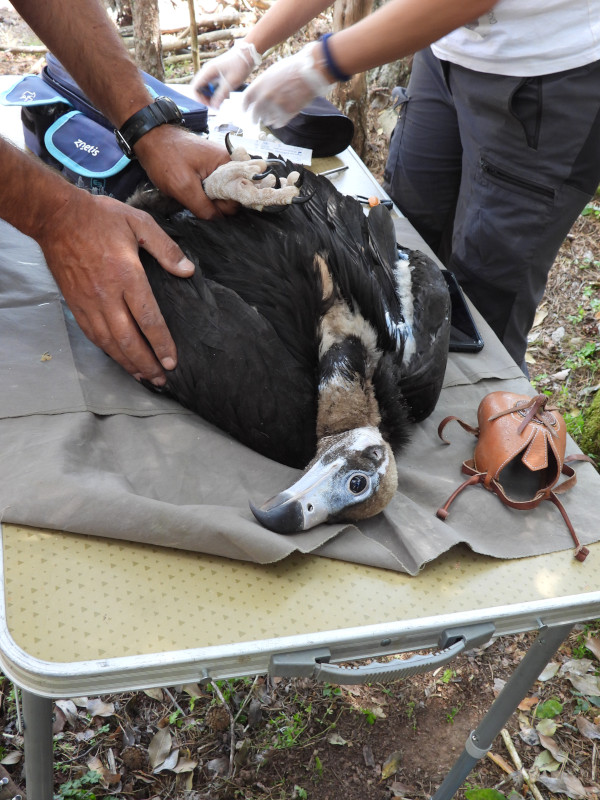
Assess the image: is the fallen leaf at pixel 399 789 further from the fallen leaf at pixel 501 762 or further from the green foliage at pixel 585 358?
the green foliage at pixel 585 358

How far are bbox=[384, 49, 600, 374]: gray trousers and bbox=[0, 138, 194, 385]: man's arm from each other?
1.47 meters

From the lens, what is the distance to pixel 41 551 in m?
1.56

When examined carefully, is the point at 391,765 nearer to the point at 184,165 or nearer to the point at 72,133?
the point at 184,165

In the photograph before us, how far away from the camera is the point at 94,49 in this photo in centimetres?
244

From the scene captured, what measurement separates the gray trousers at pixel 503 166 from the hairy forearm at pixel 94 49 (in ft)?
4.25

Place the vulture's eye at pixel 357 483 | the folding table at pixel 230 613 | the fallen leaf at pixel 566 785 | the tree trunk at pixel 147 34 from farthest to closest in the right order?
the tree trunk at pixel 147 34 → the fallen leaf at pixel 566 785 → the vulture's eye at pixel 357 483 → the folding table at pixel 230 613

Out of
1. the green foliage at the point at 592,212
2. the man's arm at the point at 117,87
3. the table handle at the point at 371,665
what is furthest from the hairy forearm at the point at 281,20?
the green foliage at the point at 592,212

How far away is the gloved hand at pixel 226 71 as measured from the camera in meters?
2.75

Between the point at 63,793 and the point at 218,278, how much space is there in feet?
6.04

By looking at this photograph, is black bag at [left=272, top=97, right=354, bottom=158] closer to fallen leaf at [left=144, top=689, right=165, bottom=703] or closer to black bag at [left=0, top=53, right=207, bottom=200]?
black bag at [left=0, top=53, right=207, bottom=200]

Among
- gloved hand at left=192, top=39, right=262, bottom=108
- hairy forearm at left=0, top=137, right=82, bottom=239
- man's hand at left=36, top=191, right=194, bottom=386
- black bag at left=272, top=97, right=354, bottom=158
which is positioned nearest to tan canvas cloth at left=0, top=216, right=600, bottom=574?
man's hand at left=36, top=191, right=194, bottom=386

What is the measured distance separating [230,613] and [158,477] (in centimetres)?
48

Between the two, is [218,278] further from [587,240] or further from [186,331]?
[587,240]

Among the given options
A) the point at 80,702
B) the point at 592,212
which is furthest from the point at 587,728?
the point at 592,212
